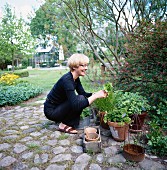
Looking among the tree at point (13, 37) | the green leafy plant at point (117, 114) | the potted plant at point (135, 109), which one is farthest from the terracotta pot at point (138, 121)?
the tree at point (13, 37)

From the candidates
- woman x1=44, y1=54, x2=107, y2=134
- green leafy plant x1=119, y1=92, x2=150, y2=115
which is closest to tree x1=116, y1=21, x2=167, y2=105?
green leafy plant x1=119, y1=92, x2=150, y2=115

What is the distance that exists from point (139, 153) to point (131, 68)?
74.5 inches

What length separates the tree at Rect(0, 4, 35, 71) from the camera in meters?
16.0

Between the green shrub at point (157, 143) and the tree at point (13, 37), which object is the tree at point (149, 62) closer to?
the green shrub at point (157, 143)

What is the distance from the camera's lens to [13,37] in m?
16.4

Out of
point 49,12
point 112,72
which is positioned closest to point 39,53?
point 49,12

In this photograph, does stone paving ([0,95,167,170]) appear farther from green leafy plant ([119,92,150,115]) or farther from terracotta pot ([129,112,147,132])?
green leafy plant ([119,92,150,115])

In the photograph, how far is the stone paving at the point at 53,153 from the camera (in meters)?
1.94

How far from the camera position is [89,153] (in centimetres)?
217

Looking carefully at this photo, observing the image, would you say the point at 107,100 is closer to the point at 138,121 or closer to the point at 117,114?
the point at 117,114

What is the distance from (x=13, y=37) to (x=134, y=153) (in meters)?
17.0

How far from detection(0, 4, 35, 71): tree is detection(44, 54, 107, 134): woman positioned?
1507 cm

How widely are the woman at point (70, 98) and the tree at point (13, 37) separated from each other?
15.1m

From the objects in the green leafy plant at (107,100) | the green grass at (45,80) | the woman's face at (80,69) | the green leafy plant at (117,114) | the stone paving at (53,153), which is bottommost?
the stone paving at (53,153)
